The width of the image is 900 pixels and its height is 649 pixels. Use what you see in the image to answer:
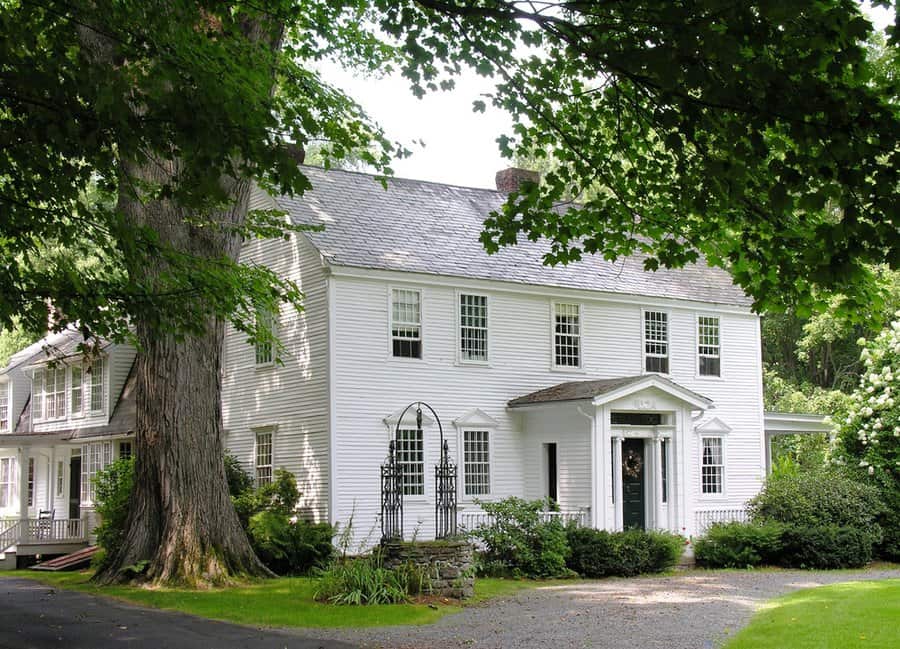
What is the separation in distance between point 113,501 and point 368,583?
9.76 metres

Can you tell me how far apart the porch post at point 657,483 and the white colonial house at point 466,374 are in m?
0.05

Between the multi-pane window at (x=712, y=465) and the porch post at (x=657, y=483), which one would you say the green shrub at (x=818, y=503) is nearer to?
the porch post at (x=657, y=483)

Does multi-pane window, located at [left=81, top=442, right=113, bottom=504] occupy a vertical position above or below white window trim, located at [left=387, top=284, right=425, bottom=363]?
below

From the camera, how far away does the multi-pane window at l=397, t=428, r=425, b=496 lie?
84.1 feet

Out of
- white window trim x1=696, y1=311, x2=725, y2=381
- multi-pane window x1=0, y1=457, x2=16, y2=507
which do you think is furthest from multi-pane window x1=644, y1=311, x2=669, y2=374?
multi-pane window x1=0, y1=457, x2=16, y2=507

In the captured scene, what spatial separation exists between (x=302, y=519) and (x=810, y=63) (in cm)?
1891

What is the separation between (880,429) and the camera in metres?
28.5

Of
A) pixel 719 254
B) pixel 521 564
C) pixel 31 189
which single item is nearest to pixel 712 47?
pixel 719 254

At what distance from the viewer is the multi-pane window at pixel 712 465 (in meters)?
30.9

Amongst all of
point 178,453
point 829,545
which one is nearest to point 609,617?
point 178,453

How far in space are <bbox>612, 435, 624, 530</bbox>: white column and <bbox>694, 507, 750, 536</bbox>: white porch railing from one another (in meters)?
2.30

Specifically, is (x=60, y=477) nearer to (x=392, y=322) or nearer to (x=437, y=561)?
(x=392, y=322)

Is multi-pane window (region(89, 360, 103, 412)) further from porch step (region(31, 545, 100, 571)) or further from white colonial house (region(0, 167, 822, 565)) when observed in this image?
porch step (region(31, 545, 100, 571))

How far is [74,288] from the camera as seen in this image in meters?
13.4
